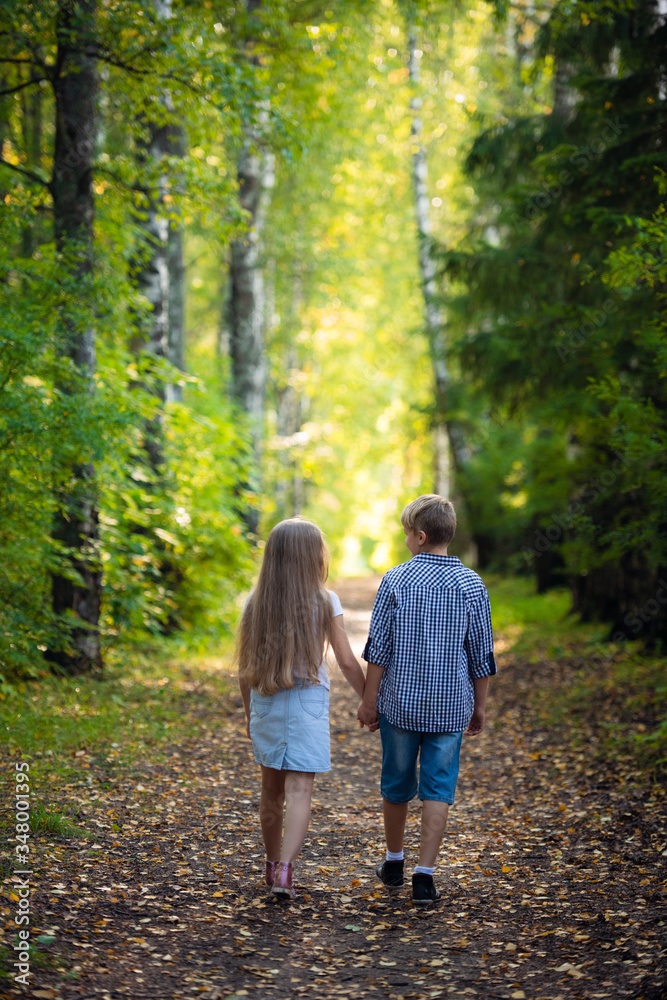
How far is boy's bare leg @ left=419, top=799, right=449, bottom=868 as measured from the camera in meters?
3.90

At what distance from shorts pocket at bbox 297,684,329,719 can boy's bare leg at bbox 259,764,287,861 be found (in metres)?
0.34

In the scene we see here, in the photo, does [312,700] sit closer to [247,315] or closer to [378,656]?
[378,656]

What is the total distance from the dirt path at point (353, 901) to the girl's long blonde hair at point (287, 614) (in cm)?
111

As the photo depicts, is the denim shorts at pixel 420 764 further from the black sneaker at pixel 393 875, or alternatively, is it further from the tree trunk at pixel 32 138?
the tree trunk at pixel 32 138

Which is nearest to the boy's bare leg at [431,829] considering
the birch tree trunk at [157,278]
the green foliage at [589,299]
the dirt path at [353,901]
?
the dirt path at [353,901]

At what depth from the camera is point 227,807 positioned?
17.4ft

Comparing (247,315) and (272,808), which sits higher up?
(247,315)

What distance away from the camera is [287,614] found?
12.7ft

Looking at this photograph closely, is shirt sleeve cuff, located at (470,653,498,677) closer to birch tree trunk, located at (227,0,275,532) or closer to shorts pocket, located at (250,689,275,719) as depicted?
shorts pocket, located at (250,689,275,719)

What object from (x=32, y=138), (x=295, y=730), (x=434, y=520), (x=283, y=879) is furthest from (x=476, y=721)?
(x=32, y=138)

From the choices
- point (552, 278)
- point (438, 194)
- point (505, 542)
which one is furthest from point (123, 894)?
point (438, 194)

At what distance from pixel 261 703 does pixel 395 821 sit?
911 mm

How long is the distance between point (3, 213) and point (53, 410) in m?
1.67
